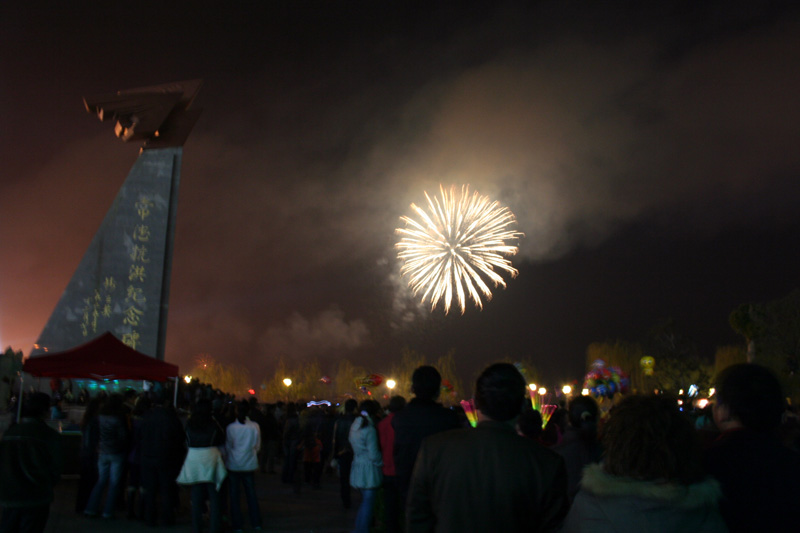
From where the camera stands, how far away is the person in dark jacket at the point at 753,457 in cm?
252

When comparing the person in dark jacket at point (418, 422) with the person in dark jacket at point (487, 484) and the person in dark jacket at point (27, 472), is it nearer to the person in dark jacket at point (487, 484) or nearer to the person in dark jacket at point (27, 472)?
the person in dark jacket at point (487, 484)

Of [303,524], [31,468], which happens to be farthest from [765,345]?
[31,468]

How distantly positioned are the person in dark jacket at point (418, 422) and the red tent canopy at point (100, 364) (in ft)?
28.5

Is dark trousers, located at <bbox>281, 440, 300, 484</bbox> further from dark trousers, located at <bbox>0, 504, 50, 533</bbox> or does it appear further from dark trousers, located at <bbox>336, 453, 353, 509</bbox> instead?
dark trousers, located at <bbox>0, 504, 50, 533</bbox>

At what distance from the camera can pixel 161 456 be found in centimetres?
804

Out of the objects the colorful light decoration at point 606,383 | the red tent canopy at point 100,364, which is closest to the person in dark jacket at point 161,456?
the red tent canopy at point 100,364

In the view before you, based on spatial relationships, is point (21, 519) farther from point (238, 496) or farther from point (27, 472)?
point (238, 496)

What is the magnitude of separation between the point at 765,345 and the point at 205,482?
46.5 metres

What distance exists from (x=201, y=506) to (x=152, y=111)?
73.4 ft

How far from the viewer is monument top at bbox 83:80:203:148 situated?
85.9 ft

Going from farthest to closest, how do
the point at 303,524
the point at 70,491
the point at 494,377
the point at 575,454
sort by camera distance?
the point at 70,491 < the point at 303,524 < the point at 575,454 < the point at 494,377

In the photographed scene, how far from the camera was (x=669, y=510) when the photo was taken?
2242mm

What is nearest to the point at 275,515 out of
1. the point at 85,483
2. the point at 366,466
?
the point at 85,483

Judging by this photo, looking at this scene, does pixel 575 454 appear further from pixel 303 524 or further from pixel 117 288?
pixel 117 288
